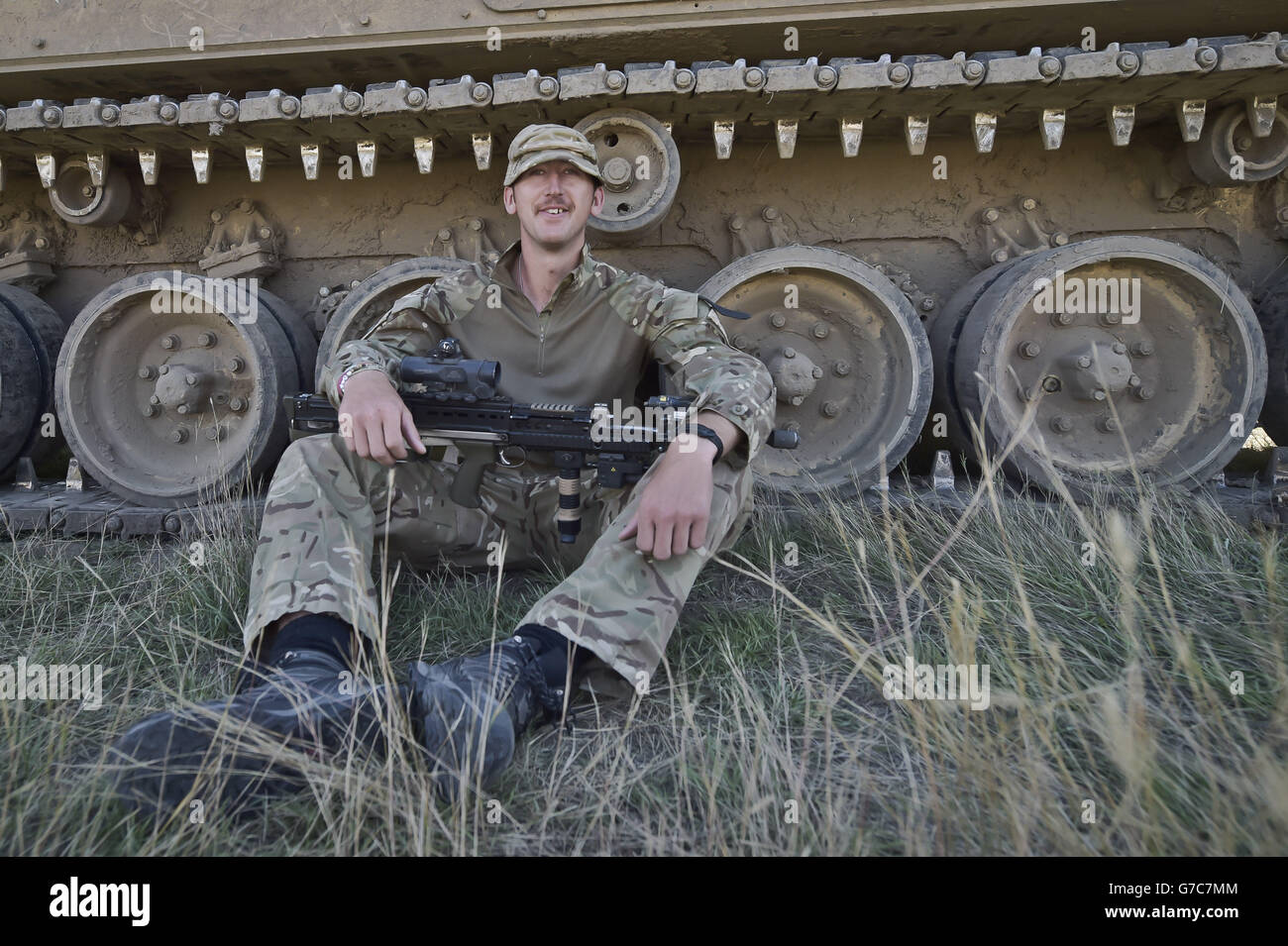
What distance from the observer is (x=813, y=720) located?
147cm

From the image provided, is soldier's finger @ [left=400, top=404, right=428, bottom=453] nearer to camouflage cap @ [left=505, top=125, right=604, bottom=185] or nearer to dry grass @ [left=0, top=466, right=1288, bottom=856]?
dry grass @ [left=0, top=466, right=1288, bottom=856]

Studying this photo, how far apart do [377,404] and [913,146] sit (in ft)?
7.10

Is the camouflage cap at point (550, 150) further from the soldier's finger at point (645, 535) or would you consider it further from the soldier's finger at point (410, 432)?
the soldier's finger at point (645, 535)

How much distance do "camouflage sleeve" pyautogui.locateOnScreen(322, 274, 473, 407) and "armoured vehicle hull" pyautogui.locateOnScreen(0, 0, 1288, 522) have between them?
70 centimetres

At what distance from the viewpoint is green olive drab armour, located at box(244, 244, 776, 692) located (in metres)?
1.54

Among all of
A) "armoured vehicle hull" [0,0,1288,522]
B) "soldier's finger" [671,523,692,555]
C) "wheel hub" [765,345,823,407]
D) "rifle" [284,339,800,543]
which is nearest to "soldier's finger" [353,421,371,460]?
A: "rifle" [284,339,800,543]

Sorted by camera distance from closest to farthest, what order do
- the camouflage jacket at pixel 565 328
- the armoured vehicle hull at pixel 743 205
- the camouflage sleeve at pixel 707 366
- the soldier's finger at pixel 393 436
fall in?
the soldier's finger at pixel 393 436 → the camouflage sleeve at pixel 707 366 → the camouflage jacket at pixel 565 328 → the armoured vehicle hull at pixel 743 205

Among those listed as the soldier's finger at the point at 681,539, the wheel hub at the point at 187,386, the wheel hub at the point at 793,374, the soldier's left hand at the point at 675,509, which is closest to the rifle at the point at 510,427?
the soldier's left hand at the point at 675,509

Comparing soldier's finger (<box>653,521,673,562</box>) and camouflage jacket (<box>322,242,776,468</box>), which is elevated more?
camouflage jacket (<box>322,242,776,468</box>)

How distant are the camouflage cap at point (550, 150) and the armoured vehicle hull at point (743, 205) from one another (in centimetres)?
47

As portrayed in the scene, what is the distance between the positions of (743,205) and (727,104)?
62 cm

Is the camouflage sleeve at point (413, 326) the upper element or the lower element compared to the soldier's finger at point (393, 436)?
upper

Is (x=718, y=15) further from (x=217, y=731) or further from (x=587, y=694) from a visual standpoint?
(x=217, y=731)

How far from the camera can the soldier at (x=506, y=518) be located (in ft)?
4.10
